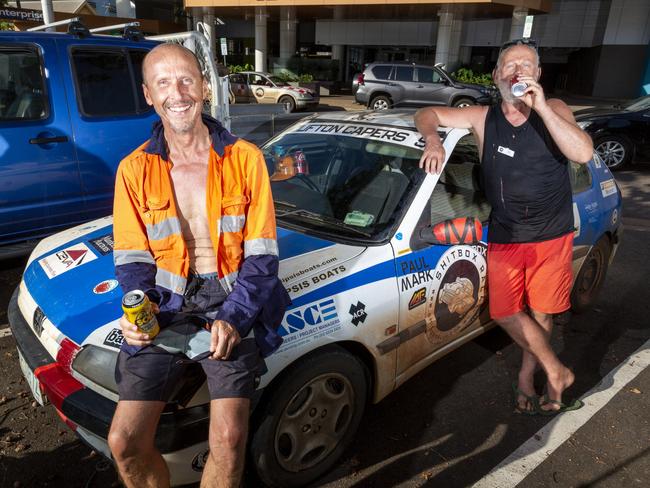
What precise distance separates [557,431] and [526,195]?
1327 mm

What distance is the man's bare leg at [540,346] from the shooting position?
Answer: 109 inches

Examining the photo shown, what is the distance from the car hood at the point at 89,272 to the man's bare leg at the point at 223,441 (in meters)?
0.58

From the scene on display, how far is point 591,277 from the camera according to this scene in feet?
13.1

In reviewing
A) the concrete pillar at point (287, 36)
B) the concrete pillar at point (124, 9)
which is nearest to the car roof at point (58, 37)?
the concrete pillar at point (287, 36)

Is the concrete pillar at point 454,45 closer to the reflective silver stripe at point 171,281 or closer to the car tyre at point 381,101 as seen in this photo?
the car tyre at point 381,101

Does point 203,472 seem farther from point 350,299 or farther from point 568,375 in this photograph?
point 568,375

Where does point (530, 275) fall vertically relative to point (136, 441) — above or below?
above

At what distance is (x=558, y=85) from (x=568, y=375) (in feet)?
130

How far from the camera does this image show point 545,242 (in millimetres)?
2645

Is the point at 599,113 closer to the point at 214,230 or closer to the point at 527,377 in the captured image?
the point at 527,377

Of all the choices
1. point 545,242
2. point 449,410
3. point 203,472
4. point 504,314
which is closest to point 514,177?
point 545,242

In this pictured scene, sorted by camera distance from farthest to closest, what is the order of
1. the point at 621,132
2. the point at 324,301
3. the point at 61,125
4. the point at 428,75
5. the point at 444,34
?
the point at 444,34, the point at 428,75, the point at 621,132, the point at 61,125, the point at 324,301

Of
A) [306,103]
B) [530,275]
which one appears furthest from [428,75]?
[530,275]

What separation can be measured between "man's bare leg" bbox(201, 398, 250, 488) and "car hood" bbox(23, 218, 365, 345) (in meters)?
0.58
